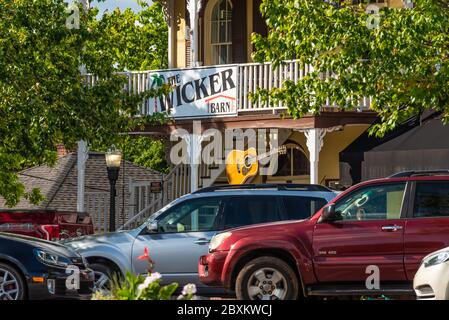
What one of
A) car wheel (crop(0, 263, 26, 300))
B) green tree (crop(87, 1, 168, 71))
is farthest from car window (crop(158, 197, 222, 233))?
green tree (crop(87, 1, 168, 71))

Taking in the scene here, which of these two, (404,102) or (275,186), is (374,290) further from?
(404,102)

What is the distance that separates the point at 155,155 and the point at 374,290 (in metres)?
35.3

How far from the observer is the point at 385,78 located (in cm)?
2080

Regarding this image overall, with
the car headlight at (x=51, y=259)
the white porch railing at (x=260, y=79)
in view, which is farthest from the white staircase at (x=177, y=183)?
the car headlight at (x=51, y=259)

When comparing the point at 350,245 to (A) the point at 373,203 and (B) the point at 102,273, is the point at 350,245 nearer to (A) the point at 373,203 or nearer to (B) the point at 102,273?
(A) the point at 373,203

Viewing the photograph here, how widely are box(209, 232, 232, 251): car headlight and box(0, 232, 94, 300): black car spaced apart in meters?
1.83

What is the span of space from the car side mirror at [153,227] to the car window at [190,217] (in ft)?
0.16

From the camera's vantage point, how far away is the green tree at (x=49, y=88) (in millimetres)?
23953

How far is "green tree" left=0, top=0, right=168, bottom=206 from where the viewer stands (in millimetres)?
23953

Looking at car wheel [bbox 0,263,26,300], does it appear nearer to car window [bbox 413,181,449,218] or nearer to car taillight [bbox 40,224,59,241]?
car window [bbox 413,181,449,218]

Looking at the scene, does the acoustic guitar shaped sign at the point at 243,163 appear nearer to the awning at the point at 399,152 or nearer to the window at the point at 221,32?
the window at the point at 221,32

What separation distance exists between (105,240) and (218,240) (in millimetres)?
2660

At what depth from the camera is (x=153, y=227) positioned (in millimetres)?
17656
